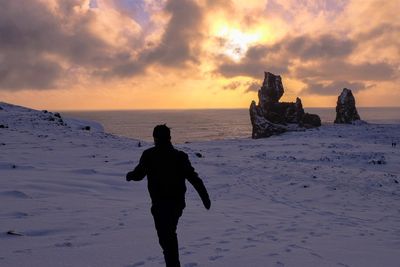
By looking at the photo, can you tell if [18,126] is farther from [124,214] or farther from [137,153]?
[124,214]

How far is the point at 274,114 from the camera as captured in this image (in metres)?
71.9

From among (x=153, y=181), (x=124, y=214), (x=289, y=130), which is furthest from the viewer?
(x=289, y=130)

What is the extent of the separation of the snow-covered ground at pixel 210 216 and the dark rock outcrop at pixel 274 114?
47032 mm

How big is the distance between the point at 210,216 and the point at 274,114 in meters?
63.0

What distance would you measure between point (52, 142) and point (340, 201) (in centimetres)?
1891

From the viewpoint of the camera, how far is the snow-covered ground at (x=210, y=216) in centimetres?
702

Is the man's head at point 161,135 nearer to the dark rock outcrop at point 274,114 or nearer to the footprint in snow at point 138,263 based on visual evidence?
the footprint in snow at point 138,263

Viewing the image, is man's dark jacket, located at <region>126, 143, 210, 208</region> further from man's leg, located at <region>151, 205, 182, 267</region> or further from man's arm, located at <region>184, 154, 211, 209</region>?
man's leg, located at <region>151, 205, 182, 267</region>

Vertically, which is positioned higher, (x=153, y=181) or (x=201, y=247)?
(x=153, y=181)

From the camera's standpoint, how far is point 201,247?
298 inches

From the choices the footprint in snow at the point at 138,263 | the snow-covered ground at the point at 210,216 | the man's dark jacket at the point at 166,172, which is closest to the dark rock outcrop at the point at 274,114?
the snow-covered ground at the point at 210,216

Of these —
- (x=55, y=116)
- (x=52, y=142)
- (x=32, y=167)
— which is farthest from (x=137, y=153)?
(x=55, y=116)

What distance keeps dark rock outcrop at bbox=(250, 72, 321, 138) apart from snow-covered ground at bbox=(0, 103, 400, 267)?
4703 cm

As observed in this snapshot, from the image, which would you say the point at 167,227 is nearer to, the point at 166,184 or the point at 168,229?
the point at 168,229
